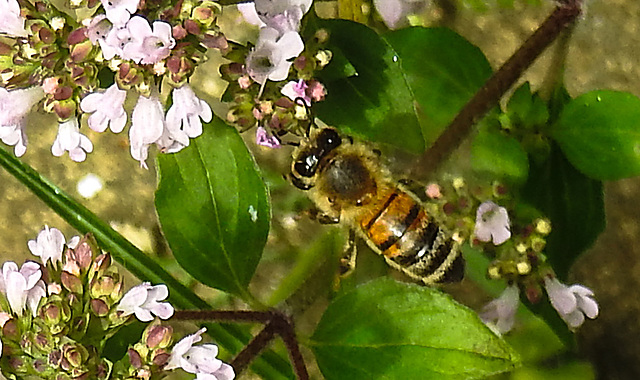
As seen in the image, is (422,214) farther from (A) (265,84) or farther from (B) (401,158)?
(B) (401,158)

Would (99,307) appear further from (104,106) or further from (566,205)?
(566,205)

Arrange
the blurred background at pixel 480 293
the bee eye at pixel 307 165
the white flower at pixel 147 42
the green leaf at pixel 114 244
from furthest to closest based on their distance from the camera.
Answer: the blurred background at pixel 480 293 < the green leaf at pixel 114 244 < the bee eye at pixel 307 165 < the white flower at pixel 147 42

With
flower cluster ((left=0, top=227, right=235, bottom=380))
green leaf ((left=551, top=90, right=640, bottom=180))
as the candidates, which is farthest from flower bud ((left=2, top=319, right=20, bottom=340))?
green leaf ((left=551, top=90, right=640, bottom=180))

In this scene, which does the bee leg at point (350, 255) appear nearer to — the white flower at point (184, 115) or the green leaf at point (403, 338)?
the green leaf at point (403, 338)

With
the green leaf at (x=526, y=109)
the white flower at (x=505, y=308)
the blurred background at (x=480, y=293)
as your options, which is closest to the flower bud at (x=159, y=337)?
the white flower at (x=505, y=308)

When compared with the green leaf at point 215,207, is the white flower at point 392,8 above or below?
above

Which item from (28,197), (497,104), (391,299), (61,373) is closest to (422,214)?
(391,299)

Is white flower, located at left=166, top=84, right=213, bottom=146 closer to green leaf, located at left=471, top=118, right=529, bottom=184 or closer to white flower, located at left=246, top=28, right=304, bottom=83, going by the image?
white flower, located at left=246, top=28, right=304, bottom=83
